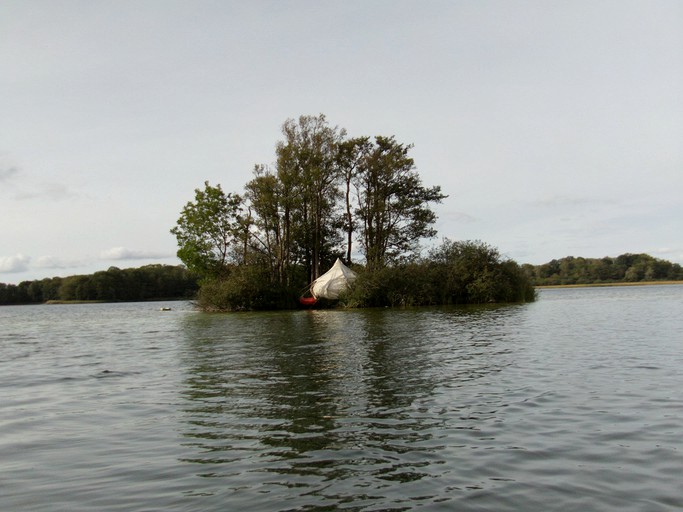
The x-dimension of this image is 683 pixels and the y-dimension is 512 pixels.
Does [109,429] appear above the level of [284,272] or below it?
below

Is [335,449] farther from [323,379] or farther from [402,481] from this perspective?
[323,379]

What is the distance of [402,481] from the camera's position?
608 cm

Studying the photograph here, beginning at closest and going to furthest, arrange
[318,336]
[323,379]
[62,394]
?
[62,394], [323,379], [318,336]

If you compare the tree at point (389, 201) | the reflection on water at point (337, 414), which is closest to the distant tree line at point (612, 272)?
the tree at point (389, 201)

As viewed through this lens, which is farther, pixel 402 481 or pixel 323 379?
pixel 323 379

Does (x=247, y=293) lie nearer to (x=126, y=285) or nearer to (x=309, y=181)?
(x=309, y=181)

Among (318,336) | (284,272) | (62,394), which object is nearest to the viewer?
(62,394)

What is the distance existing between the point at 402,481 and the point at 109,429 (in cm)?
520

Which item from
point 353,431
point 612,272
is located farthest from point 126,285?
point 353,431

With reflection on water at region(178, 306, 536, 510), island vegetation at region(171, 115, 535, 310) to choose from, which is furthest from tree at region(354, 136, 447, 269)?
reflection on water at region(178, 306, 536, 510)

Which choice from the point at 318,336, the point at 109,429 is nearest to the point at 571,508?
the point at 109,429

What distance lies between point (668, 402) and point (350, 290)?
133ft

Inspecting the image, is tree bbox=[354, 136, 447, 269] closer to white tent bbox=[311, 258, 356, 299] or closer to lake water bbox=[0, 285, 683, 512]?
white tent bbox=[311, 258, 356, 299]

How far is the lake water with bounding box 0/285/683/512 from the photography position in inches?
229
